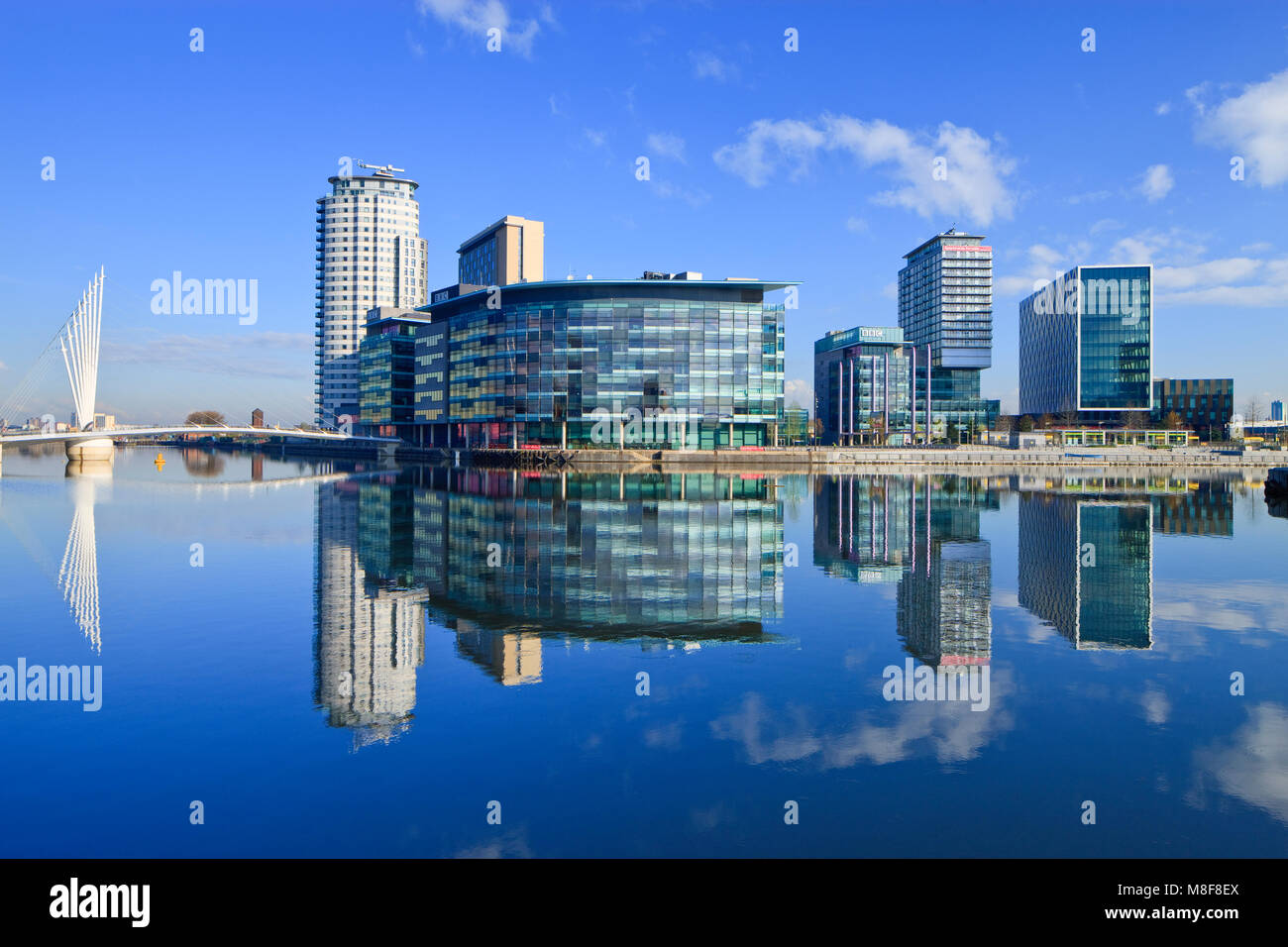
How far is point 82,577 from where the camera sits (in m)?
28.7

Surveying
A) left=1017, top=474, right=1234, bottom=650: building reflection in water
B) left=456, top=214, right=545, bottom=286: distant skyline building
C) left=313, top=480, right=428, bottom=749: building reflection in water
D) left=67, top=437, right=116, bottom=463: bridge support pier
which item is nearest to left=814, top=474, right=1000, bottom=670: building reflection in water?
left=1017, top=474, right=1234, bottom=650: building reflection in water

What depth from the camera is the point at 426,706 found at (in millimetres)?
15328

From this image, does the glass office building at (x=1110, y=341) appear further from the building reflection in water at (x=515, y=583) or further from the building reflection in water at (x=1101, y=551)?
the building reflection in water at (x=515, y=583)

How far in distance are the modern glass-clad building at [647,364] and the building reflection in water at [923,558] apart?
62850 millimetres

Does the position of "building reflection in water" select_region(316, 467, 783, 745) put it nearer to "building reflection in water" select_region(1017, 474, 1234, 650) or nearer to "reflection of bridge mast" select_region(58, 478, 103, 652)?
"reflection of bridge mast" select_region(58, 478, 103, 652)

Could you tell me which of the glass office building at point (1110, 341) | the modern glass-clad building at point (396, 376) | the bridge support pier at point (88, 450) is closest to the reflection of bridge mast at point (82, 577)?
the bridge support pier at point (88, 450)

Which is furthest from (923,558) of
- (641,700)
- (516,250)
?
(516,250)

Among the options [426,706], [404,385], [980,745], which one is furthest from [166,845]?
[404,385]

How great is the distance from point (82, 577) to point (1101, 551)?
39183 mm

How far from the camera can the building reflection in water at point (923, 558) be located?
20.8 meters

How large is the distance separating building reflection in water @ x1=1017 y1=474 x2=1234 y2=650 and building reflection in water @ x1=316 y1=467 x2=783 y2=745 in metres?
8.27

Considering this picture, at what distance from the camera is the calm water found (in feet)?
34.5
